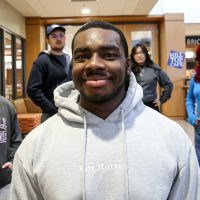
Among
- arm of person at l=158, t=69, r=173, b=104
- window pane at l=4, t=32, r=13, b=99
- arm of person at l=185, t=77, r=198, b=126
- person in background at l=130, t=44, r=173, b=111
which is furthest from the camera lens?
window pane at l=4, t=32, r=13, b=99

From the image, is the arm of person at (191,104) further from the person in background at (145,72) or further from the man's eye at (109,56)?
the man's eye at (109,56)

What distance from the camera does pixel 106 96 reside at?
37.0 inches

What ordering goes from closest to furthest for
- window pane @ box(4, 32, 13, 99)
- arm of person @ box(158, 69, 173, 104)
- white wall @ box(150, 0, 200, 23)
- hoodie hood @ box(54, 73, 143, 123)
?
hoodie hood @ box(54, 73, 143, 123) < arm of person @ box(158, 69, 173, 104) < window pane @ box(4, 32, 13, 99) < white wall @ box(150, 0, 200, 23)

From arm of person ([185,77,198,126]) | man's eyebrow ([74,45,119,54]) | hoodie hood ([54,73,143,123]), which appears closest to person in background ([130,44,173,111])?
arm of person ([185,77,198,126])

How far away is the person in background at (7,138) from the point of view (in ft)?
5.96

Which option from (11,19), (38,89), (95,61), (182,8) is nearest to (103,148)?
(95,61)

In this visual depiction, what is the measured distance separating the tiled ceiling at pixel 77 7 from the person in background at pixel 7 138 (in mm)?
5093

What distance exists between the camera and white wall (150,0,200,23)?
836 cm

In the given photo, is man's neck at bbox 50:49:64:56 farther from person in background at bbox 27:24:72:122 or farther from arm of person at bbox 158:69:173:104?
arm of person at bbox 158:69:173:104

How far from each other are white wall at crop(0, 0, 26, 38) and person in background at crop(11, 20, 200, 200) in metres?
5.79

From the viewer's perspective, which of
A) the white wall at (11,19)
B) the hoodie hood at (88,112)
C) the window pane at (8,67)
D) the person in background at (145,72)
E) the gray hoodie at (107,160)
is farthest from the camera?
the window pane at (8,67)

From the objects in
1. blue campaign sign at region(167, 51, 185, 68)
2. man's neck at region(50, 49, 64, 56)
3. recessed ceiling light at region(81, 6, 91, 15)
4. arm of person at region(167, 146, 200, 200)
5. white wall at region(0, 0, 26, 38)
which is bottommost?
arm of person at region(167, 146, 200, 200)

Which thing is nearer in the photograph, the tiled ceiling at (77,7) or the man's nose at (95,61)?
the man's nose at (95,61)

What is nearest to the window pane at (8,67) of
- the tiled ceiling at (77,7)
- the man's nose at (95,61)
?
the tiled ceiling at (77,7)
